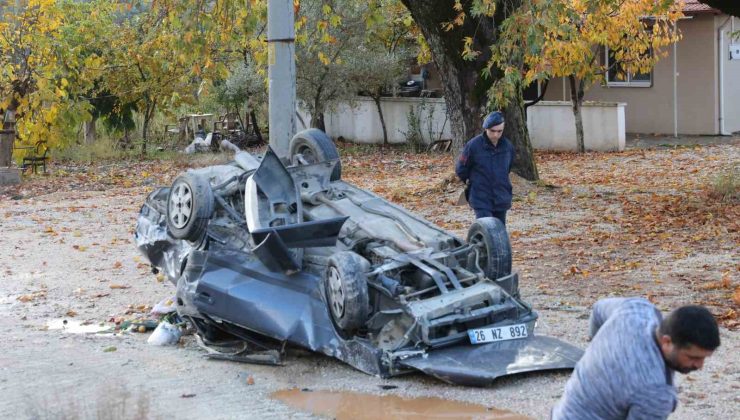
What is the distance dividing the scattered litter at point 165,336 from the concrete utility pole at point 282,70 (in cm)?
288

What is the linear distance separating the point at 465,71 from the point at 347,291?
1091 centimetres

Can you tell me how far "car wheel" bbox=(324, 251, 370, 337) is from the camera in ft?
24.3

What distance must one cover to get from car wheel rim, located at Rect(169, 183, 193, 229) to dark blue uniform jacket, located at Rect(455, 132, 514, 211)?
9.03 ft

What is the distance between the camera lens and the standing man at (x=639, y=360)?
11.9 ft

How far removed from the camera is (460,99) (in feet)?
58.6

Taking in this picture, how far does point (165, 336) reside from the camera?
8914 mm

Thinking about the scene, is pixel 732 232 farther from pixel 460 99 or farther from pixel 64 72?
pixel 64 72

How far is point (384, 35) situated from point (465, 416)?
2204 centimetres

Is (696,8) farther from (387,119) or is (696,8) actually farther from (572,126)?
(387,119)

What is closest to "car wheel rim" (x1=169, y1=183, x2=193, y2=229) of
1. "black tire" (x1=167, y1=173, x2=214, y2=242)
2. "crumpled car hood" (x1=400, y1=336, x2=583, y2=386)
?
"black tire" (x1=167, y1=173, x2=214, y2=242)

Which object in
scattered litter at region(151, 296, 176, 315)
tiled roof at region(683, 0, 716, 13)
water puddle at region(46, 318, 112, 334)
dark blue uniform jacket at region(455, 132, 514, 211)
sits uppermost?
tiled roof at region(683, 0, 716, 13)

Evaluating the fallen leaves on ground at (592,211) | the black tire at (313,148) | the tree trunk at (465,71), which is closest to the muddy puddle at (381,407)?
the black tire at (313,148)

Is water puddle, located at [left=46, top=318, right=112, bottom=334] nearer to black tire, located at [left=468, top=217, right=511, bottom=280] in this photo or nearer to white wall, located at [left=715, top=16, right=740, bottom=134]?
black tire, located at [left=468, top=217, right=511, bottom=280]

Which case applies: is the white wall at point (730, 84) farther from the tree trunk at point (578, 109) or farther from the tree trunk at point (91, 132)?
the tree trunk at point (91, 132)
